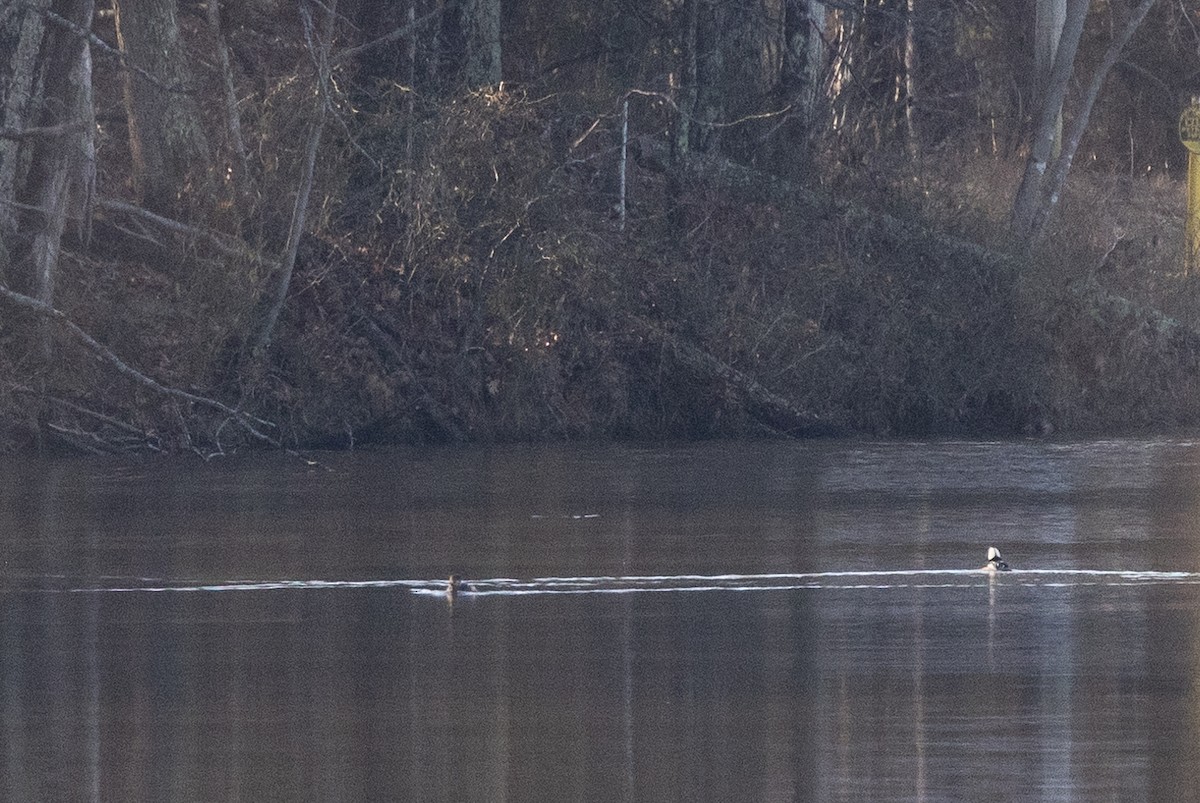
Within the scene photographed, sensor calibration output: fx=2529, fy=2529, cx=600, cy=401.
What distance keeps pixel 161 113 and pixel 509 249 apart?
343cm

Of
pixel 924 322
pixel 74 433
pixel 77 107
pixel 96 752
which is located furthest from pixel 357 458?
pixel 96 752

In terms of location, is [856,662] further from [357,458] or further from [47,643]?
[357,458]

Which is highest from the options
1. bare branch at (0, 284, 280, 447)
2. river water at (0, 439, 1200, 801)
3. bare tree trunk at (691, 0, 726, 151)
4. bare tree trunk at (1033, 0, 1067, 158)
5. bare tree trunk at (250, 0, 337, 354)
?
bare tree trunk at (1033, 0, 1067, 158)

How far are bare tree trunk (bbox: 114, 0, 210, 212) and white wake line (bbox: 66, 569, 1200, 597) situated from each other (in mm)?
10321

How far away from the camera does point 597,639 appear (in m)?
10.4

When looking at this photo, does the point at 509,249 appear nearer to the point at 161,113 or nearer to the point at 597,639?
the point at 161,113

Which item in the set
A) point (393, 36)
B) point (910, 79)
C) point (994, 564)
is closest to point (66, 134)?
point (393, 36)

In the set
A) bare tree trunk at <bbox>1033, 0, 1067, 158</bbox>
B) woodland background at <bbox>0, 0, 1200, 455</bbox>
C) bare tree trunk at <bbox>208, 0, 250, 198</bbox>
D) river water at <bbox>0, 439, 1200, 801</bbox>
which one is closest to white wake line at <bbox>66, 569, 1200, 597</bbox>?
river water at <bbox>0, 439, 1200, 801</bbox>

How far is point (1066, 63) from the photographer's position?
27094 mm

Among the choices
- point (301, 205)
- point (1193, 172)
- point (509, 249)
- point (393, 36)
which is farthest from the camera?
point (1193, 172)

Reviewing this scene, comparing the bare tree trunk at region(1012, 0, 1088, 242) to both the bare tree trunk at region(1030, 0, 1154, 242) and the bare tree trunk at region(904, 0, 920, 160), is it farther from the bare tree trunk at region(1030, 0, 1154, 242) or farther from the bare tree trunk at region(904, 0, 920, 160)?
the bare tree trunk at region(904, 0, 920, 160)

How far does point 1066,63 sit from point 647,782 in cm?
2061

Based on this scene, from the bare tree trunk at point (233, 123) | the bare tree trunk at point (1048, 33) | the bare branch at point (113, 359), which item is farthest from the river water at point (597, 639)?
the bare tree trunk at point (1048, 33)

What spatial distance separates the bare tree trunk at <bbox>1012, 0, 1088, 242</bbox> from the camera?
1056 inches
